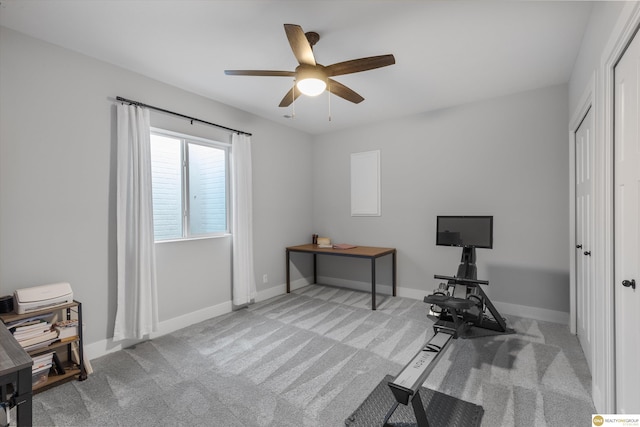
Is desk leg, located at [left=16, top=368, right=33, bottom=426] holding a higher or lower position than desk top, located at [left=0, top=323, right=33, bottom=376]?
lower

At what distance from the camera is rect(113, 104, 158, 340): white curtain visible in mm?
2635

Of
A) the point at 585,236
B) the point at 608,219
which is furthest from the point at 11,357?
the point at 585,236

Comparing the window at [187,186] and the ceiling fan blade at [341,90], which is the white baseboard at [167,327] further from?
the ceiling fan blade at [341,90]

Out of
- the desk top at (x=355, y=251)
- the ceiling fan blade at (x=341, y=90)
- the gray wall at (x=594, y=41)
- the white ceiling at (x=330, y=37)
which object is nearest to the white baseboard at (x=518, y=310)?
the desk top at (x=355, y=251)

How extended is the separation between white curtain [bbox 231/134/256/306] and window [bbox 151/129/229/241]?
0.46ft

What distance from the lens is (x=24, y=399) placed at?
106 centimetres

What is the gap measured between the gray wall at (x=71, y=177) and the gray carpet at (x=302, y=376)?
62 cm

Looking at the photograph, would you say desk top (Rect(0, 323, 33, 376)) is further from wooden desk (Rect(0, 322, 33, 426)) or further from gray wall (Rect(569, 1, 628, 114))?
gray wall (Rect(569, 1, 628, 114))

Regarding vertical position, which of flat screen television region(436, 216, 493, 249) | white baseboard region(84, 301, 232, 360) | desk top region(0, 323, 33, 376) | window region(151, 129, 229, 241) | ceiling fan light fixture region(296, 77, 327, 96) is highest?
ceiling fan light fixture region(296, 77, 327, 96)

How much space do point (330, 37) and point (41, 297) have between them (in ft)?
9.71

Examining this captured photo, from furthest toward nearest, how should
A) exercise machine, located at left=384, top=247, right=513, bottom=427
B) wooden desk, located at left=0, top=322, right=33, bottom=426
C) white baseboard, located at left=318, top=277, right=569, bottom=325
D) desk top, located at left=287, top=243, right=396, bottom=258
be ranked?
desk top, located at left=287, top=243, right=396, bottom=258
white baseboard, located at left=318, top=277, right=569, bottom=325
exercise machine, located at left=384, top=247, right=513, bottom=427
wooden desk, located at left=0, top=322, right=33, bottom=426

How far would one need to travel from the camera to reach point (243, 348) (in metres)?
2.71

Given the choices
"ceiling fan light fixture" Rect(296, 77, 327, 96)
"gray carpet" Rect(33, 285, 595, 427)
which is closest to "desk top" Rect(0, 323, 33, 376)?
"gray carpet" Rect(33, 285, 595, 427)

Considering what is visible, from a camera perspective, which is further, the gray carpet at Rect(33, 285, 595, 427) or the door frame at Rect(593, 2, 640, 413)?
the gray carpet at Rect(33, 285, 595, 427)
